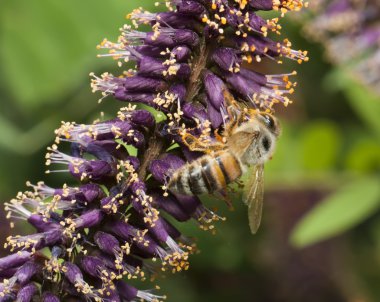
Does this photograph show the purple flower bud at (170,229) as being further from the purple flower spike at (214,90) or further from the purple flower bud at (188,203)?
the purple flower spike at (214,90)

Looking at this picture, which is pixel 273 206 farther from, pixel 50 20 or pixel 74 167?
pixel 74 167

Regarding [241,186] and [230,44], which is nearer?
[230,44]

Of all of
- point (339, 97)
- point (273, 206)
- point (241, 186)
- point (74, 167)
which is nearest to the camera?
point (74, 167)

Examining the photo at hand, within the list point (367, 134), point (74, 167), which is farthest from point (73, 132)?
point (367, 134)

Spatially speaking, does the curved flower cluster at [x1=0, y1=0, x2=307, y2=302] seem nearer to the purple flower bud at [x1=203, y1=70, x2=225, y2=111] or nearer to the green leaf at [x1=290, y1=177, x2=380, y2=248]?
the purple flower bud at [x1=203, y1=70, x2=225, y2=111]

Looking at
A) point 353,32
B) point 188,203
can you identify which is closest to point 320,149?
point 353,32

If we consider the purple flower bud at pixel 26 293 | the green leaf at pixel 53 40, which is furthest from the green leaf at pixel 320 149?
the purple flower bud at pixel 26 293

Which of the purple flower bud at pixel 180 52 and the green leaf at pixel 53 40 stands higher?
the green leaf at pixel 53 40
